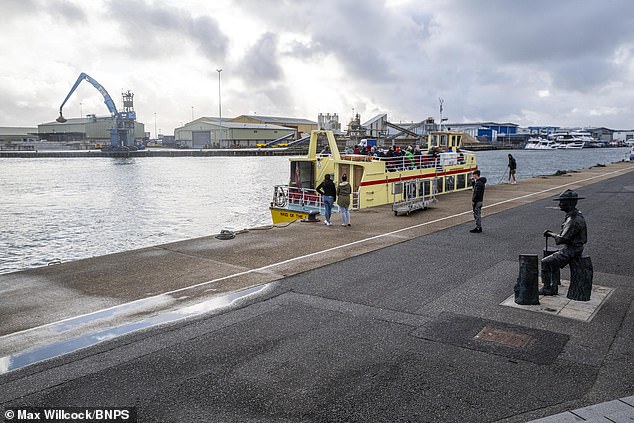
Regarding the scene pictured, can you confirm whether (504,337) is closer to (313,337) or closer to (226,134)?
(313,337)

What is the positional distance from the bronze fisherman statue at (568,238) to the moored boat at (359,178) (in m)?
12.5

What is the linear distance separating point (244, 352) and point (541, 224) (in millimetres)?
14060

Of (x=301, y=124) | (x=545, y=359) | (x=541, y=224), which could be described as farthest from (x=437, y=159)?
(x=301, y=124)

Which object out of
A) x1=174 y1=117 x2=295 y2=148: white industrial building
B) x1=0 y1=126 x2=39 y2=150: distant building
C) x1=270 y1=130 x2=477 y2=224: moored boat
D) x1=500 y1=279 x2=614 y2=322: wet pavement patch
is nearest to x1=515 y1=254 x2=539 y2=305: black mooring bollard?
x1=500 y1=279 x2=614 y2=322: wet pavement patch

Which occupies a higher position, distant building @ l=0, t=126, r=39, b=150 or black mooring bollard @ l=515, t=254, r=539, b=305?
distant building @ l=0, t=126, r=39, b=150

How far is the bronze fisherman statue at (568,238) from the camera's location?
8695 mm

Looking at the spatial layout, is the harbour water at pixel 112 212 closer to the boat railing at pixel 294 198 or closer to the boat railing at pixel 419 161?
the boat railing at pixel 294 198

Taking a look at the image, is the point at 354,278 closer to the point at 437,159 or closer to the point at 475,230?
the point at 475,230

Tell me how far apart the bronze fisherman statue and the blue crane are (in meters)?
132

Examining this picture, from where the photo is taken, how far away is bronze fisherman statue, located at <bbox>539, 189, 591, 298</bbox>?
8.70m

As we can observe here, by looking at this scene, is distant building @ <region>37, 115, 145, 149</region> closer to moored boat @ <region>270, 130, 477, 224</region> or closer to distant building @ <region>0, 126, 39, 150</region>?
distant building @ <region>0, 126, 39, 150</region>

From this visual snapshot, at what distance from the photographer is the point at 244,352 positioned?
689 centimetres

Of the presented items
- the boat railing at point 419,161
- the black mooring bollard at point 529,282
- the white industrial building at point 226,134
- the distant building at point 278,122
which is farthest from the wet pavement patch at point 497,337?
the distant building at point 278,122

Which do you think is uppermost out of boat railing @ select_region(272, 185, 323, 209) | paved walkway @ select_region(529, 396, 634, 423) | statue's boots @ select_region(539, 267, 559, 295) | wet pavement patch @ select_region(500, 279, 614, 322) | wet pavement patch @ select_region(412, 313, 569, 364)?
boat railing @ select_region(272, 185, 323, 209)
